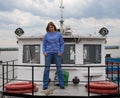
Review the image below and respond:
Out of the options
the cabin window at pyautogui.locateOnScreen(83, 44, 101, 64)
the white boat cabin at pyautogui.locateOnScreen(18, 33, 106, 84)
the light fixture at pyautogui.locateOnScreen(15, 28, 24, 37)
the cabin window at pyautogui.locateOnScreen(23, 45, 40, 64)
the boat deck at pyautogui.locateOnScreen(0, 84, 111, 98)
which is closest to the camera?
the boat deck at pyautogui.locateOnScreen(0, 84, 111, 98)

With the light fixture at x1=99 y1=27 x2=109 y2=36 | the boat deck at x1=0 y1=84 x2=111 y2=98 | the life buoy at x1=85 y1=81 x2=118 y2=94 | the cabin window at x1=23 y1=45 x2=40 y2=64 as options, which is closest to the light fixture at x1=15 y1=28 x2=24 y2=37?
the cabin window at x1=23 y1=45 x2=40 y2=64

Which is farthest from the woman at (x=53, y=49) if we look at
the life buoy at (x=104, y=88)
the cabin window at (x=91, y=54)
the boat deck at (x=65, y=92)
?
the cabin window at (x=91, y=54)

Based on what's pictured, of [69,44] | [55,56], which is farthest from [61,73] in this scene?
[69,44]

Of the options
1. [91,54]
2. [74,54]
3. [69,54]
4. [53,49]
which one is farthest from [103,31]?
[53,49]

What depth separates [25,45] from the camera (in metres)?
11.4

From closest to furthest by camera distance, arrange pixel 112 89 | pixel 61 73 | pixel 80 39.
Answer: pixel 112 89 → pixel 61 73 → pixel 80 39

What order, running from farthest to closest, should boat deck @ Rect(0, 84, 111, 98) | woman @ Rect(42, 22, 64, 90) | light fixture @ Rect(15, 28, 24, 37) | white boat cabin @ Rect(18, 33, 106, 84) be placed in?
light fixture @ Rect(15, 28, 24, 37)
white boat cabin @ Rect(18, 33, 106, 84)
woman @ Rect(42, 22, 64, 90)
boat deck @ Rect(0, 84, 111, 98)

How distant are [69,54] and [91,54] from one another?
79 centimetres

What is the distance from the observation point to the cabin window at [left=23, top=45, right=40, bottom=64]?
11234 millimetres

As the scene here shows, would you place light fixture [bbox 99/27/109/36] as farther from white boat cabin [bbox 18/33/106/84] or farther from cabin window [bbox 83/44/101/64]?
cabin window [bbox 83/44/101/64]

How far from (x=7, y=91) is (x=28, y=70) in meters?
1.75

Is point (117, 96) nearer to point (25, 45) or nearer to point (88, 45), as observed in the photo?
point (88, 45)

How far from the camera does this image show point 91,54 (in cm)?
1109

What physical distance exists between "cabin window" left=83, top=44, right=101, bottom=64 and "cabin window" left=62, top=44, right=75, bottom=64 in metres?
0.43
